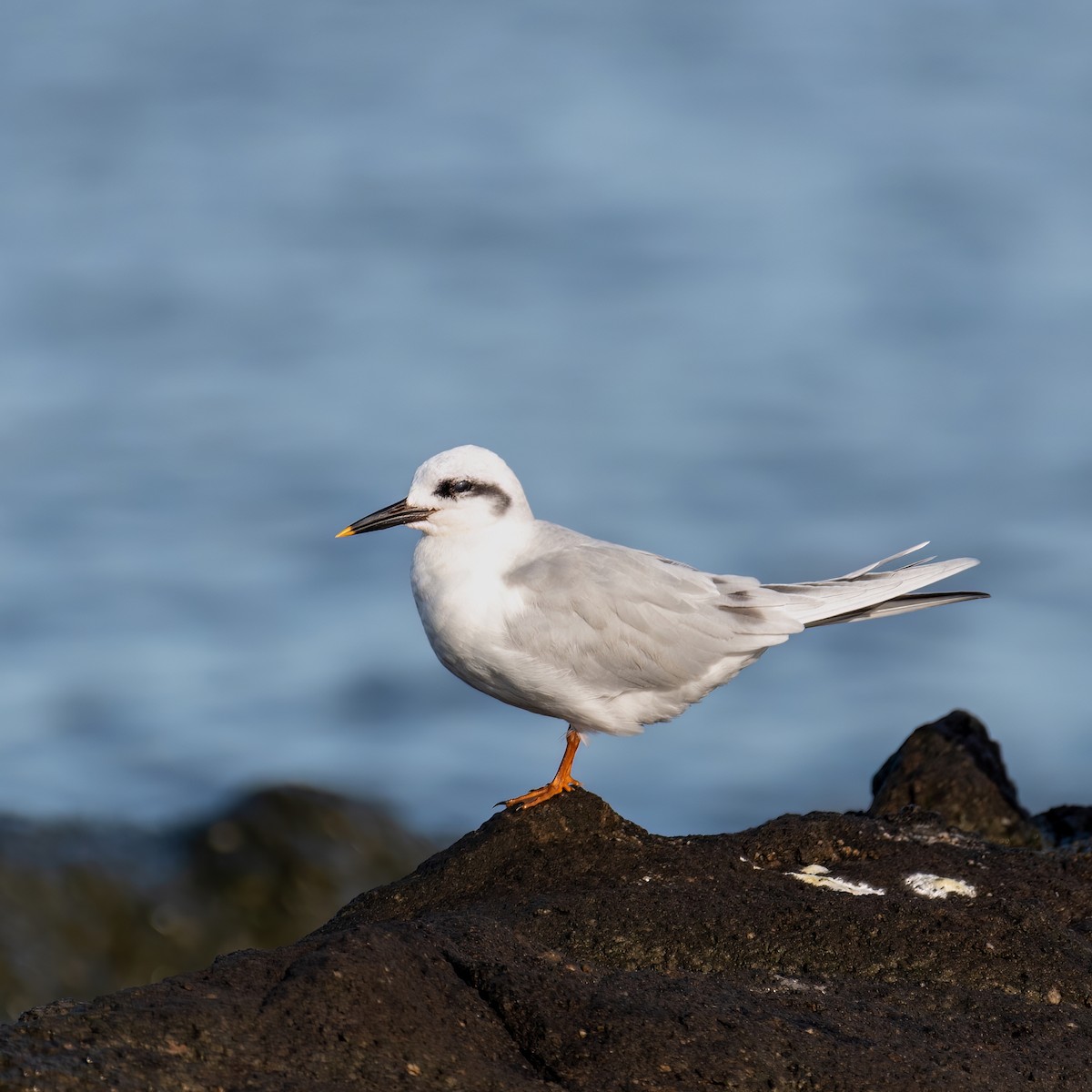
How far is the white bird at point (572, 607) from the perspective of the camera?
255 inches

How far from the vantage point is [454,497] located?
22.2 ft

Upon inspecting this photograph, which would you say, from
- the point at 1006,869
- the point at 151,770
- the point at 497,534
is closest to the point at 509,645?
the point at 497,534

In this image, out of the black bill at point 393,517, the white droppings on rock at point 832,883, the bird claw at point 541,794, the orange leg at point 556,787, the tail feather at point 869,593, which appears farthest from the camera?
Result: the tail feather at point 869,593

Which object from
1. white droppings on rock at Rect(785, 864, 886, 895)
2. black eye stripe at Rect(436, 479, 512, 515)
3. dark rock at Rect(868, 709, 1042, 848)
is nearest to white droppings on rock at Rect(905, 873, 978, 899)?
white droppings on rock at Rect(785, 864, 886, 895)

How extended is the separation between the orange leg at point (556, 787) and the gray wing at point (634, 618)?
285 mm

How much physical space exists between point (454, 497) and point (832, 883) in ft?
7.46

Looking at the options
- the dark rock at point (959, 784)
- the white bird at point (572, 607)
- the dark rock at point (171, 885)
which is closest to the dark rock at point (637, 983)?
the white bird at point (572, 607)

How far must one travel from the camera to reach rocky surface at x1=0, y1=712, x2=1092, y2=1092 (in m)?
3.76

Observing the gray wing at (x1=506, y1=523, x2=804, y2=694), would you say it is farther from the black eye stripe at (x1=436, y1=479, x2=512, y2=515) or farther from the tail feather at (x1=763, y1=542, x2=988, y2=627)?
the black eye stripe at (x1=436, y1=479, x2=512, y2=515)

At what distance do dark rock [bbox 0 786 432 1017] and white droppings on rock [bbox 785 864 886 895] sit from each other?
15.2ft

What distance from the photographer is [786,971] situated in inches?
184

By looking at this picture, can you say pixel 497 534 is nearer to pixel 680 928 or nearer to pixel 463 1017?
pixel 680 928

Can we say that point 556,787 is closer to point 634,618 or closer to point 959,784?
point 634,618

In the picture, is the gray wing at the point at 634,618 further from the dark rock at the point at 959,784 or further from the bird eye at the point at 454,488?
the dark rock at the point at 959,784
